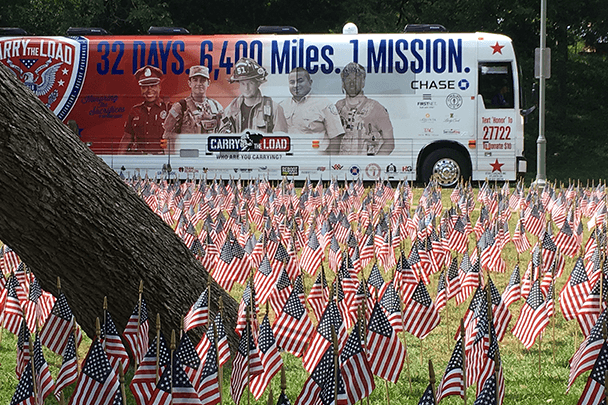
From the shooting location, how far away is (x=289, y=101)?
20203mm

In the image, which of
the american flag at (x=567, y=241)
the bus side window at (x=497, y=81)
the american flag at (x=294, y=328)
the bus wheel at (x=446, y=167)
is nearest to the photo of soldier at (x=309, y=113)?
the bus wheel at (x=446, y=167)

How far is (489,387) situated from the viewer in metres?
3.81

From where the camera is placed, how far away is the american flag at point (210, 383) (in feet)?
14.5

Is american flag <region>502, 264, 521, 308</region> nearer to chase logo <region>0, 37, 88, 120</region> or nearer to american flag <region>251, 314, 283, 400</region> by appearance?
american flag <region>251, 314, 283, 400</region>

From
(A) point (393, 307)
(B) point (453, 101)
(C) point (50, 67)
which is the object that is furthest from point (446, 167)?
(A) point (393, 307)

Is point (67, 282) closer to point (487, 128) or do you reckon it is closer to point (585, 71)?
point (487, 128)

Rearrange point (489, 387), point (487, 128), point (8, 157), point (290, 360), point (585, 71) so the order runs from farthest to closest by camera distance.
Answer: point (585, 71) < point (487, 128) < point (290, 360) < point (8, 157) < point (489, 387)

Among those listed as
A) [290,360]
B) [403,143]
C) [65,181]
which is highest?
[403,143]

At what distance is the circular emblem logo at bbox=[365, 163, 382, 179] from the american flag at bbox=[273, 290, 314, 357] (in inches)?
561

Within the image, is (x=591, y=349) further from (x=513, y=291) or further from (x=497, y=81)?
(x=497, y=81)

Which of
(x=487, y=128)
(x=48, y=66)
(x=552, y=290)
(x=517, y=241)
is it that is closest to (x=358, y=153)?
(x=487, y=128)

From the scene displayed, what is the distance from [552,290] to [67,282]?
3274 millimetres

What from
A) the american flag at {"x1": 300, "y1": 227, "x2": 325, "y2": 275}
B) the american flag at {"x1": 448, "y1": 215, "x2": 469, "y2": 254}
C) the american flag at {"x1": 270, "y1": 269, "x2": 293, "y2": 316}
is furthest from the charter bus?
the american flag at {"x1": 270, "y1": 269, "x2": 293, "y2": 316}

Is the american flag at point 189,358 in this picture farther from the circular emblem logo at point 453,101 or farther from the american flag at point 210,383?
the circular emblem logo at point 453,101
